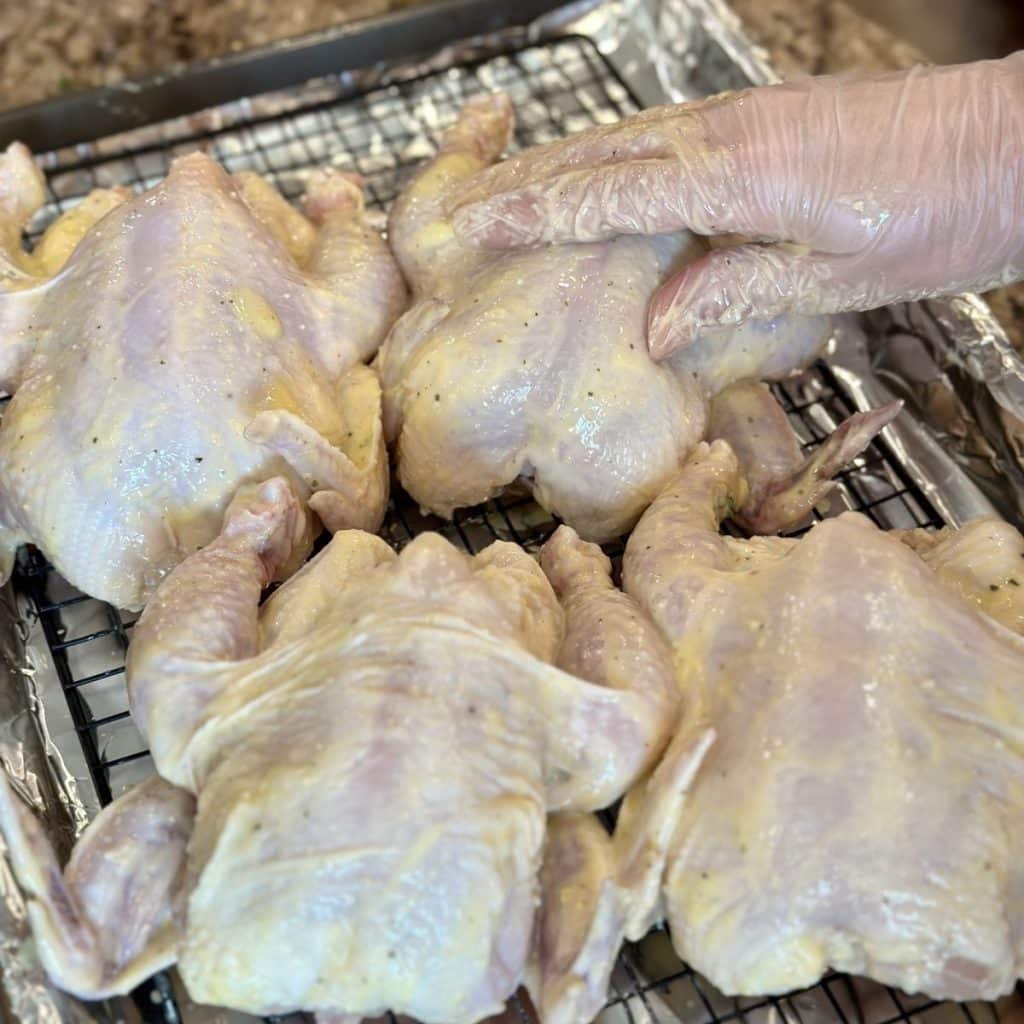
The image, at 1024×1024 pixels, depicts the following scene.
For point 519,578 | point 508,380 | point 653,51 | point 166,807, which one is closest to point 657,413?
point 508,380

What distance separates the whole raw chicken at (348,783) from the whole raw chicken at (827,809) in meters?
0.09

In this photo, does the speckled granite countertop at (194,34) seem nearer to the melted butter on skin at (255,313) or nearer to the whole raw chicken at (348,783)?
the melted butter on skin at (255,313)

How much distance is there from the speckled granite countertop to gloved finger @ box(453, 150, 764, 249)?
1.83 meters

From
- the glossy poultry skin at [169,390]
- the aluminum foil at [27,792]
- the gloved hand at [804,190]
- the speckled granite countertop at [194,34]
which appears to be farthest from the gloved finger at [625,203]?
the speckled granite countertop at [194,34]

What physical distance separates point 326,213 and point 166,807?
1.48 metres

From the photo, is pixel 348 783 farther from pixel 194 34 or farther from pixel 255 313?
pixel 194 34

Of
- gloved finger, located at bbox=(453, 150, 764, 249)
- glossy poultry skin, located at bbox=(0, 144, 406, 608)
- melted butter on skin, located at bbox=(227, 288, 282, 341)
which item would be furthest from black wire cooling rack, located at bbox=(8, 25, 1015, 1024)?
gloved finger, located at bbox=(453, 150, 764, 249)

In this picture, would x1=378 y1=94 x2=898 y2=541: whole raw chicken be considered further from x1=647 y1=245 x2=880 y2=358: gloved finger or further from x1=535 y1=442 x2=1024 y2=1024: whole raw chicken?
x1=535 y1=442 x2=1024 y2=1024: whole raw chicken

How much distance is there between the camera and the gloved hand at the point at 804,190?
220 cm

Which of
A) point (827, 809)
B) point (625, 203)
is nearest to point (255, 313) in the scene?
→ point (625, 203)

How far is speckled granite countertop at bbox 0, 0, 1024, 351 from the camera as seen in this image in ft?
12.5

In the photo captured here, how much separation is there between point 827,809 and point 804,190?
1.14 m

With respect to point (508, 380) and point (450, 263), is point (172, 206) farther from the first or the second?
point (508, 380)

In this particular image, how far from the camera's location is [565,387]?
2240 millimetres
